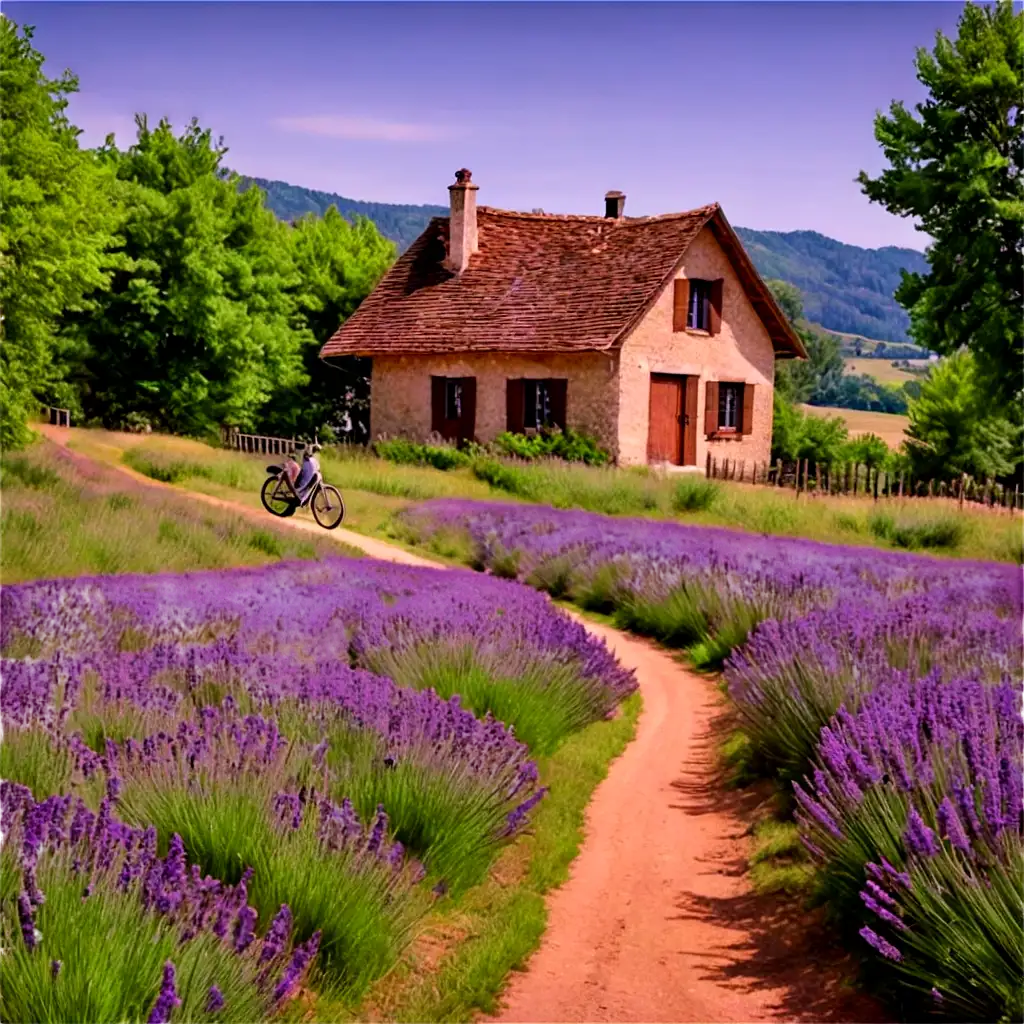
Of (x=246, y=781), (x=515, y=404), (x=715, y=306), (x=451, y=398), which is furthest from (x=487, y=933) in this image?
(x=451, y=398)

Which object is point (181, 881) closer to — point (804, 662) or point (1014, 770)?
point (1014, 770)

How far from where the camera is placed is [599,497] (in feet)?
72.7

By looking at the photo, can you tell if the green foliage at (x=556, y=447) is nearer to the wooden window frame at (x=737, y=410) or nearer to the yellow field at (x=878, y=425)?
the wooden window frame at (x=737, y=410)

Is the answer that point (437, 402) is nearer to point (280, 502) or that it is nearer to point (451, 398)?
point (451, 398)

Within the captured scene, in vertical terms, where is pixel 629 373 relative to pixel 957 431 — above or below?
above

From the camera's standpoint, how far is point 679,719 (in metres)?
8.28

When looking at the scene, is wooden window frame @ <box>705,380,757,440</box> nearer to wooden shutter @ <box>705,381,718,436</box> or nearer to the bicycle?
wooden shutter @ <box>705,381,718,436</box>

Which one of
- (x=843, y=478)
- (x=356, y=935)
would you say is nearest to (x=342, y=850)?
(x=356, y=935)

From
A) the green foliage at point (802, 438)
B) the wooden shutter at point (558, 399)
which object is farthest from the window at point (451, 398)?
the green foliage at point (802, 438)

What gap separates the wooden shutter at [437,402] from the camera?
30.6 meters

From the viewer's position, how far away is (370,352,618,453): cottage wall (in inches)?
1079

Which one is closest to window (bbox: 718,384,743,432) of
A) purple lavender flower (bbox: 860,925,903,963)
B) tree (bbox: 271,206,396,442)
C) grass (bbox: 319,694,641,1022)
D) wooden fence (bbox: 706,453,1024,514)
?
wooden fence (bbox: 706,453,1024,514)

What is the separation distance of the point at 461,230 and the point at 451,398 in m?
4.92

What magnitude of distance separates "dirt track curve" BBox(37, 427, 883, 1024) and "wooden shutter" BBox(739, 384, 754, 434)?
946 inches
